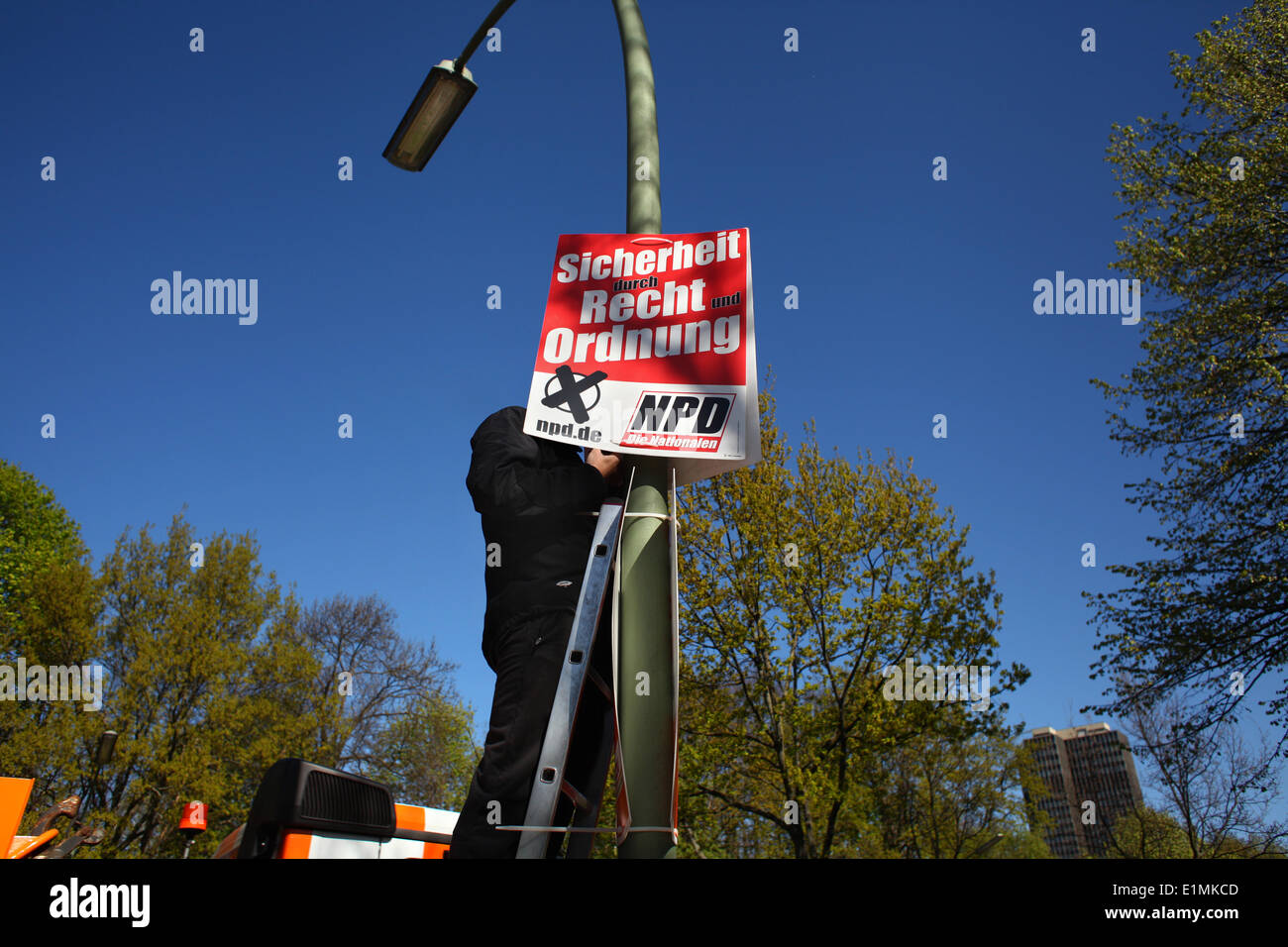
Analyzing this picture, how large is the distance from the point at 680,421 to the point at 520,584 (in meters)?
0.88

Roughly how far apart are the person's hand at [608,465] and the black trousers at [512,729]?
26.0 inches

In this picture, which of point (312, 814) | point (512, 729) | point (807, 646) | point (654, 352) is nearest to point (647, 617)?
point (512, 729)

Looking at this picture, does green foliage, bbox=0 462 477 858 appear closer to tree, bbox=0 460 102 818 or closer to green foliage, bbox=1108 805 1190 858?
tree, bbox=0 460 102 818

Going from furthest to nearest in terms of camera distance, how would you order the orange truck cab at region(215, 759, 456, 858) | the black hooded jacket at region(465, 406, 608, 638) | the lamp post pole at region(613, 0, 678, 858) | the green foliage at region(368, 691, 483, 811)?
the green foliage at region(368, 691, 483, 811) → the black hooded jacket at region(465, 406, 608, 638) → the lamp post pole at region(613, 0, 678, 858) → the orange truck cab at region(215, 759, 456, 858)

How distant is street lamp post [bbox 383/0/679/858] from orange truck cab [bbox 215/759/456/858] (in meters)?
1.02

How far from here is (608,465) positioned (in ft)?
11.0

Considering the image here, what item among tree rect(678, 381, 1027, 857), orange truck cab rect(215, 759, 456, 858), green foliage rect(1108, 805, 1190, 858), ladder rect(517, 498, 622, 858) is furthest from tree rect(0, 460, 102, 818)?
green foliage rect(1108, 805, 1190, 858)

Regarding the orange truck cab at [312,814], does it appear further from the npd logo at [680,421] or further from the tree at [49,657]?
the tree at [49,657]

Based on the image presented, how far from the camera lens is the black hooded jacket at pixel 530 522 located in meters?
2.95

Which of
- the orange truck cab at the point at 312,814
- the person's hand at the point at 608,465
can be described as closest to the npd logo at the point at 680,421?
the person's hand at the point at 608,465

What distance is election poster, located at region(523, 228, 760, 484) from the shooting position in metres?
3.17

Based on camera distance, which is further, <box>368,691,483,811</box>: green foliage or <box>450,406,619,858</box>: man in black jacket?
<box>368,691,483,811</box>: green foliage
